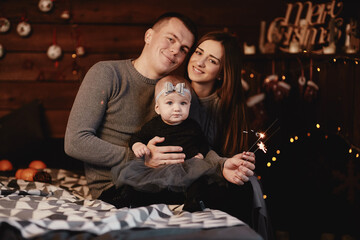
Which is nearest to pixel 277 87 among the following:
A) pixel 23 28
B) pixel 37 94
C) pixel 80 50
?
pixel 80 50

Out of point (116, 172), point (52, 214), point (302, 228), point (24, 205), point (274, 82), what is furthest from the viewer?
point (274, 82)

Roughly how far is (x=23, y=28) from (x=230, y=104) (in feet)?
6.78

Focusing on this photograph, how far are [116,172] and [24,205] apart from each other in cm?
38

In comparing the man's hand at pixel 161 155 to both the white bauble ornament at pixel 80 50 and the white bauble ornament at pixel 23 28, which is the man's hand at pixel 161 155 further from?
the white bauble ornament at pixel 23 28

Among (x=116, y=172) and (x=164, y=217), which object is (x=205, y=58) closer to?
(x=116, y=172)

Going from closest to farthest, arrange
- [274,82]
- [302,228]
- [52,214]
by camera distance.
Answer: [52,214] < [302,228] < [274,82]

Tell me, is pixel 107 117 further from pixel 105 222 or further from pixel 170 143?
pixel 105 222

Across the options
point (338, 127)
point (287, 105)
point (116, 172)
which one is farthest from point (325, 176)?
point (116, 172)

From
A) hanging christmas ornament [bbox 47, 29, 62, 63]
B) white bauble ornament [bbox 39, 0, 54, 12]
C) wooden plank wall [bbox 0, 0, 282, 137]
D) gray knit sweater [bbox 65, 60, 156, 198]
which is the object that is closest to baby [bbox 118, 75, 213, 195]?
gray knit sweater [bbox 65, 60, 156, 198]

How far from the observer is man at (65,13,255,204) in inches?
67.6

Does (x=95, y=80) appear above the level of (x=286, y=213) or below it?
above

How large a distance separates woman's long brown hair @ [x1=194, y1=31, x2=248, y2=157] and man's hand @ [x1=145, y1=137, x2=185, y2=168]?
34 centimetres

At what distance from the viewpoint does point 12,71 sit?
3.29 metres

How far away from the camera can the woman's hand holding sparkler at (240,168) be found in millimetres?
1505
